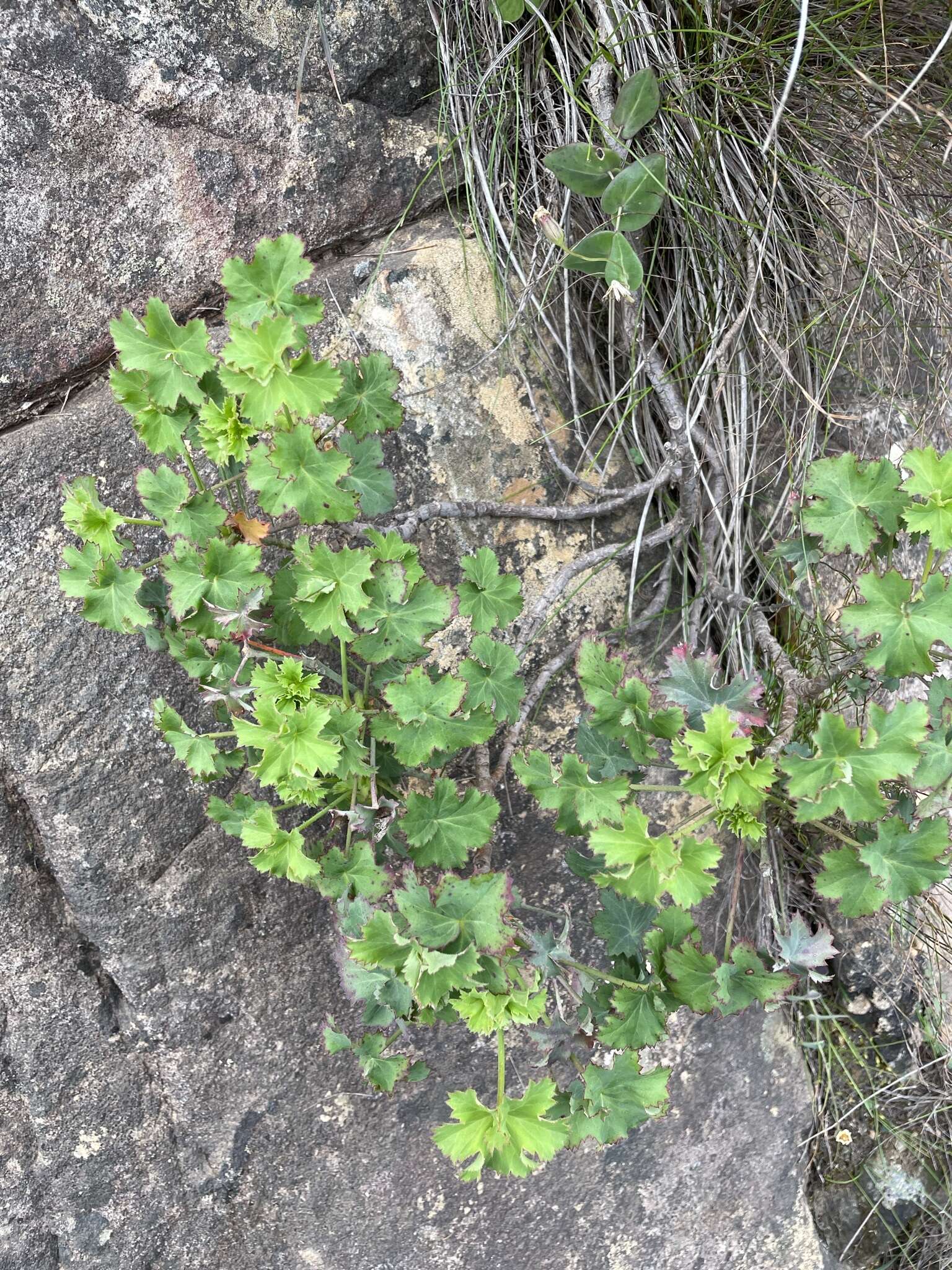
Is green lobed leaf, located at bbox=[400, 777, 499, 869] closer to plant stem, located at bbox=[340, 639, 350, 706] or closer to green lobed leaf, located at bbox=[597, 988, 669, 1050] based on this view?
plant stem, located at bbox=[340, 639, 350, 706]

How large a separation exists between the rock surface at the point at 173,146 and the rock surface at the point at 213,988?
0.11 m

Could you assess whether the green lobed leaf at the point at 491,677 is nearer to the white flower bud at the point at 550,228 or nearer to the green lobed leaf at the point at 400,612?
the green lobed leaf at the point at 400,612

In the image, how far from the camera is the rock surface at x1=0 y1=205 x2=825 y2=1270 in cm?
155

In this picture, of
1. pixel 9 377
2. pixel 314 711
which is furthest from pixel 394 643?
pixel 9 377

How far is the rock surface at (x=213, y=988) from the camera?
1.55 metres

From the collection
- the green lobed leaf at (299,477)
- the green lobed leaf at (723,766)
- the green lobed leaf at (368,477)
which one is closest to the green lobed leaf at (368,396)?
the green lobed leaf at (368,477)

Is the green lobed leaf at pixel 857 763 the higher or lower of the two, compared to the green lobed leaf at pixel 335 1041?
higher

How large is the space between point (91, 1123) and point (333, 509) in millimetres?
1148

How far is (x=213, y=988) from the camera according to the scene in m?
1.64

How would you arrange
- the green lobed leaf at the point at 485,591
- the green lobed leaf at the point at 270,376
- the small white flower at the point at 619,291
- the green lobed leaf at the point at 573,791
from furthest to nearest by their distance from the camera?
the small white flower at the point at 619,291
the green lobed leaf at the point at 485,591
the green lobed leaf at the point at 573,791
the green lobed leaf at the point at 270,376

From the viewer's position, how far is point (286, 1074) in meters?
1.68

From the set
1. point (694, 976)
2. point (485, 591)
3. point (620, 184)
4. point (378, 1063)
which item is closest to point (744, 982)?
point (694, 976)

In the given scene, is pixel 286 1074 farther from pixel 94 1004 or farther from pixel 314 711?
pixel 314 711

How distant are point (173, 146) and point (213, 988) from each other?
1.39 m
